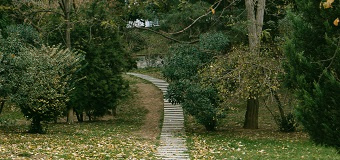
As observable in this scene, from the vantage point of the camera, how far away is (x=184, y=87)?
22312 millimetres

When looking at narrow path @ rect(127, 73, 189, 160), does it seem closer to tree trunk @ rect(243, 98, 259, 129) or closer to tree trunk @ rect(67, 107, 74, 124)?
tree trunk @ rect(243, 98, 259, 129)

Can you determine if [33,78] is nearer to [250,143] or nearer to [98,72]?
[250,143]

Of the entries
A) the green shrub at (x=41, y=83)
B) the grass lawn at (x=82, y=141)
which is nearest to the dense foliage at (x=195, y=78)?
the grass lawn at (x=82, y=141)

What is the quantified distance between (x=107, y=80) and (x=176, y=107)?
17.4 feet

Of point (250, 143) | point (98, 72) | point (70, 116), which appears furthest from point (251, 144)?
point (70, 116)

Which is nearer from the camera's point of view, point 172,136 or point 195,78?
point 172,136

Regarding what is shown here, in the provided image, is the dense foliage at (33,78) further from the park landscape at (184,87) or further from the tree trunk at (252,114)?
the tree trunk at (252,114)

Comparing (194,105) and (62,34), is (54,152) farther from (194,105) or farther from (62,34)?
(62,34)

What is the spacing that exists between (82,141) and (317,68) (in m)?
10.8

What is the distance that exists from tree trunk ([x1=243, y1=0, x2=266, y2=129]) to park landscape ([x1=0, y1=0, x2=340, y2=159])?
0.16 ft

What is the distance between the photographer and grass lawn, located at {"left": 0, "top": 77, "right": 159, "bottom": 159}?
47.6ft

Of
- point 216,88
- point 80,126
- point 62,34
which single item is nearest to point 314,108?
point 216,88

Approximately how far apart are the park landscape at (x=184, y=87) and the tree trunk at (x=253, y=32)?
5 centimetres

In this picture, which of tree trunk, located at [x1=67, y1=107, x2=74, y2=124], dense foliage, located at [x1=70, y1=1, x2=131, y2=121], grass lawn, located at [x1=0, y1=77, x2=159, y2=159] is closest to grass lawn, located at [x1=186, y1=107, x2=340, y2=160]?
grass lawn, located at [x1=0, y1=77, x2=159, y2=159]
